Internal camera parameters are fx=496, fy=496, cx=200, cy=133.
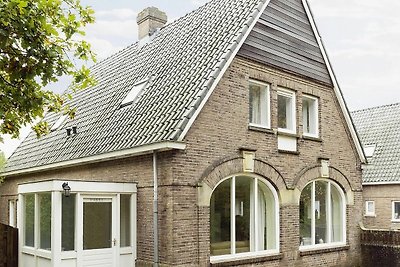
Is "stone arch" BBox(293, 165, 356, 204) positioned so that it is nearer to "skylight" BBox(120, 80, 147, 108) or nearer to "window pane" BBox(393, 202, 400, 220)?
"skylight" BBox(120, 80, 147, 108)

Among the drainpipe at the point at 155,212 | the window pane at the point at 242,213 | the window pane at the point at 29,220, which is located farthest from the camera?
the window pane at the point at 242,213

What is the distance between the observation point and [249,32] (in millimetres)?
13570

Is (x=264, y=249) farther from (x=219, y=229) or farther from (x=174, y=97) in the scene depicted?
(x=174, y=97)

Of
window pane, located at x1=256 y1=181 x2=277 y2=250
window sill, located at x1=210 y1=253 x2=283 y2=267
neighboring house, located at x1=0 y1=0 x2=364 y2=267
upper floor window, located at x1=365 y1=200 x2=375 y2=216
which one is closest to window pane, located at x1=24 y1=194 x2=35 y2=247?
neighboring house, located at x1=0 y1=0 x2=364 y2=267

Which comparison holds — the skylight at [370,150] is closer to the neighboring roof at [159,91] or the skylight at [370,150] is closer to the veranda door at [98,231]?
the neighboring roof at [159,91]

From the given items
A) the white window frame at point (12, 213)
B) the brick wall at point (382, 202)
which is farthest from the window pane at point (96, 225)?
the brick wall at point (382, 202)

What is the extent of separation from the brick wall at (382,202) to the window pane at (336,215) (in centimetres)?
917

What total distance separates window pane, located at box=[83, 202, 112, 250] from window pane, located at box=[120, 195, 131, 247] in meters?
0.45

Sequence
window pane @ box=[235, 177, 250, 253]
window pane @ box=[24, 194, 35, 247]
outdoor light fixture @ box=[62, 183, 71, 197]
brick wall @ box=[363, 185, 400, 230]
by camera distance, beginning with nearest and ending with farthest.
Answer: outdoor light fixture @ box=[62, 183, 71, 197] < window pane @ box=[24, 194, 35, 247] < window pane @ box=[235, 177, 250, 253] < brick wall @ box=[363, 185, 400, 230]

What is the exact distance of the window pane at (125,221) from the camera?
12.4m

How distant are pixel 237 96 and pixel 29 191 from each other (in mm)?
5874

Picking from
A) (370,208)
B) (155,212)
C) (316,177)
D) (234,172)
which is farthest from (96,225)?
(370,208)

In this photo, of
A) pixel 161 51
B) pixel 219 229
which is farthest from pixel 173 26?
pixel 219 229

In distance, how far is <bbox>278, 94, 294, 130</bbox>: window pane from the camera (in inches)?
575
